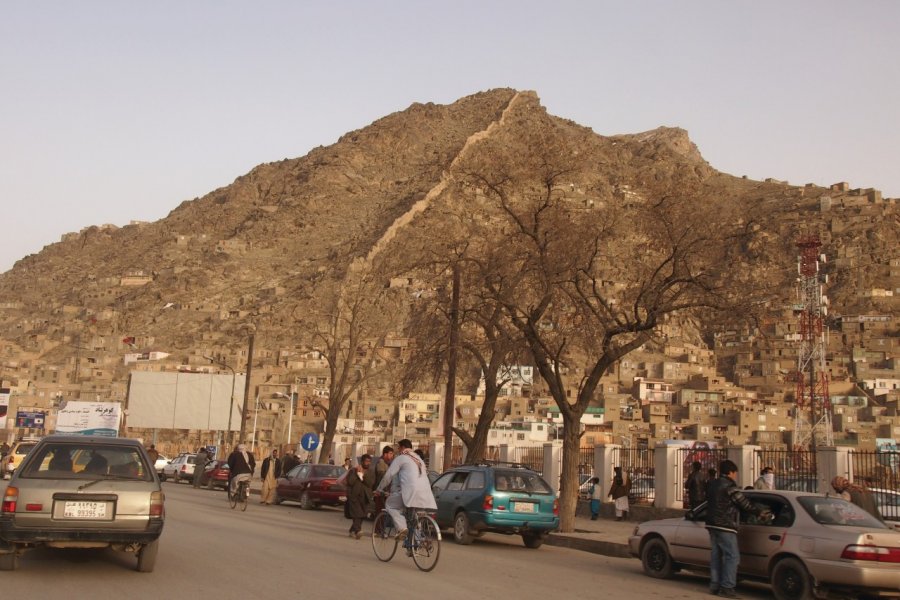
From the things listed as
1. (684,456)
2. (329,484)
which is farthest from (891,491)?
(329,484)

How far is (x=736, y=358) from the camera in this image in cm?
16288

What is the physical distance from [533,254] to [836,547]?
12.3 meters

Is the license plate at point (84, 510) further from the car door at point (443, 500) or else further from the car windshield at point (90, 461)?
the car door at point (443, 500)

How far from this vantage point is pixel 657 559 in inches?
584

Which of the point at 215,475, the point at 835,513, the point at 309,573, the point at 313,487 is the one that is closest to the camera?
the point at 835,513

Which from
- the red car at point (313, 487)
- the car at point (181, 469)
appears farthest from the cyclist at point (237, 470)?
the car at point (181, 469)

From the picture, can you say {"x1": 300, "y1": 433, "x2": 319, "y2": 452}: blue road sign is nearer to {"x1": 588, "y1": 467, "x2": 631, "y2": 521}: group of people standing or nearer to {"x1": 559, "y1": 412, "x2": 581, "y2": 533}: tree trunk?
{"x1": 588, "y1": 467, "x2": 631, "y2": 521}: group of people standing

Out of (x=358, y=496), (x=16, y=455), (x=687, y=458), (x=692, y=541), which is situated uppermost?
(x=687, y=458)

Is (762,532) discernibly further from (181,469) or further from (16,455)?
(181,469)

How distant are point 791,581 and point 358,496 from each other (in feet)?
30.3

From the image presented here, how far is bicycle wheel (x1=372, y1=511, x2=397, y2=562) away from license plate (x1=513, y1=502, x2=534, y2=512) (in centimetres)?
431

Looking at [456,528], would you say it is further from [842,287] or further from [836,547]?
[842,287]

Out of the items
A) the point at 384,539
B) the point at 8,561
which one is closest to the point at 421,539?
the point at 384,539

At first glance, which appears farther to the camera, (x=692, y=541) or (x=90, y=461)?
(x=692, y=541)
